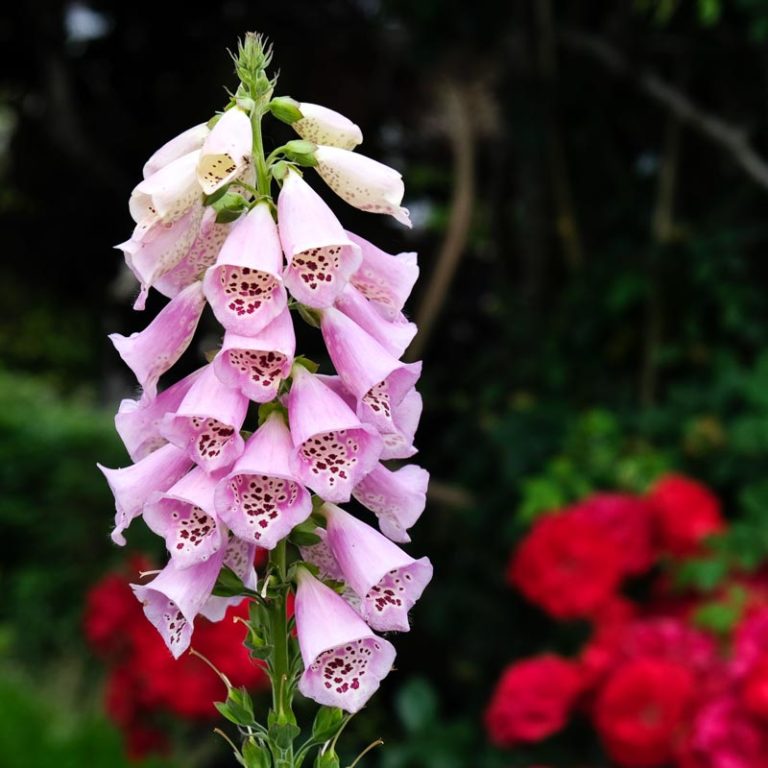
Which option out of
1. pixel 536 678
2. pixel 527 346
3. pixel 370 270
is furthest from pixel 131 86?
pixel 370 270

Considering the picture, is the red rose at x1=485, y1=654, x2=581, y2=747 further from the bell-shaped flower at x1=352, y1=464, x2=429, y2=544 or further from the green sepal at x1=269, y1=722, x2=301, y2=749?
the green sepal at x1=269, y1=722, x2=301, y2=749

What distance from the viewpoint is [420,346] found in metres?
3.99

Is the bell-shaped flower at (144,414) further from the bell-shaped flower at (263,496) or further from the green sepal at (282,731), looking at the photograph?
the green sepal at (282,731)

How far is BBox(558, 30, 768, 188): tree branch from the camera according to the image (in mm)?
3264

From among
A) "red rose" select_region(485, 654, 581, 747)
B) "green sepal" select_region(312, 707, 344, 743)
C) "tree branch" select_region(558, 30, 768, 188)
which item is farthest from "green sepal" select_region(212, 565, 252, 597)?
"tree branch" select_region(558, 30, 768, 188)

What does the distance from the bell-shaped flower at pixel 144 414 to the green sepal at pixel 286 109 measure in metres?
0.23

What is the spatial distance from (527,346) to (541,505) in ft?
2.85

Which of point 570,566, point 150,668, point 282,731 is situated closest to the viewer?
point 282,731

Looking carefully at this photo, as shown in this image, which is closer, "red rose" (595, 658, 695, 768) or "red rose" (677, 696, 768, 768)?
"red rose" (677, 696, 768, 768)

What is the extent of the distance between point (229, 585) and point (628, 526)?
192 cm

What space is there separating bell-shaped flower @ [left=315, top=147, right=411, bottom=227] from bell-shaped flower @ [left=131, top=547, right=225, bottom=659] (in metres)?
0.32

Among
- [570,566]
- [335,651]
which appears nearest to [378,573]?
[335,651]

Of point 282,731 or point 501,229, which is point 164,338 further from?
point 501,229

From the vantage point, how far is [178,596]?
0.94m
